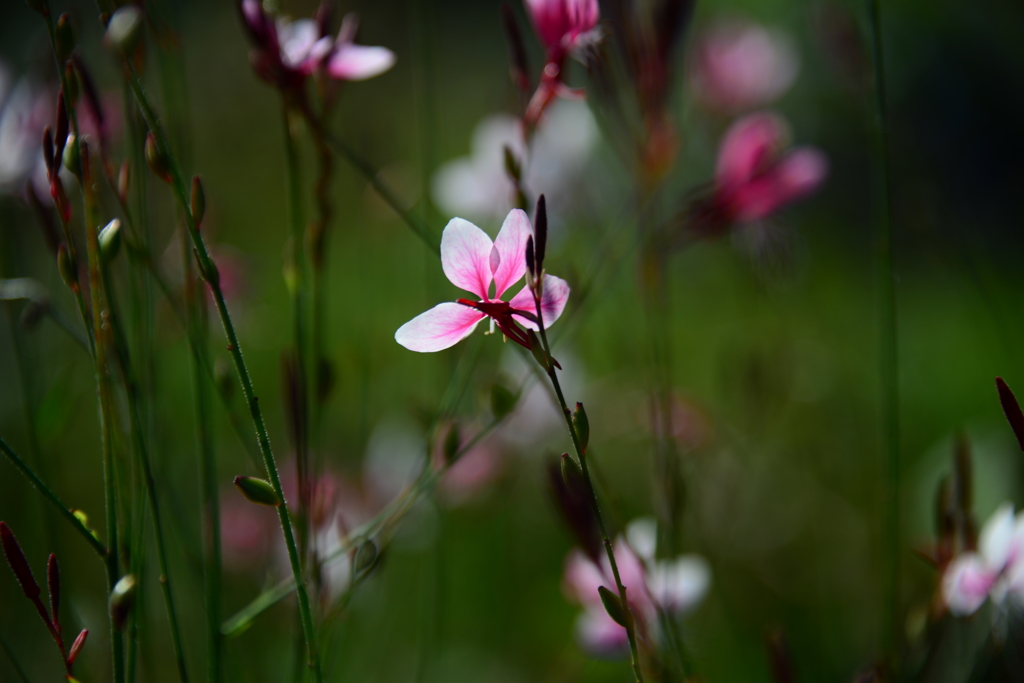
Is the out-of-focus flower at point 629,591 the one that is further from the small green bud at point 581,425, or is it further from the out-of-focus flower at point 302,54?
the out-of-focus flower at point 302,54

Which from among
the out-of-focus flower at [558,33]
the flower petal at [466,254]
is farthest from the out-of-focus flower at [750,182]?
the flower petal at [466,254]

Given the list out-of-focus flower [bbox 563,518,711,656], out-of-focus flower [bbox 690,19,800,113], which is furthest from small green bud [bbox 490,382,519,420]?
out-of-focus flower [bbox 690,19,800,113]

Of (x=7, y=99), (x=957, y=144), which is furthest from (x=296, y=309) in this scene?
(x=957, y=144)

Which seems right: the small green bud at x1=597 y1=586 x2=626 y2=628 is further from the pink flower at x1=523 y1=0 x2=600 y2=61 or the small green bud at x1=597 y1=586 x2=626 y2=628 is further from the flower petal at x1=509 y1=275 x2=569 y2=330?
the pink flower at x1=523 y1=0 x2=600 y2=61

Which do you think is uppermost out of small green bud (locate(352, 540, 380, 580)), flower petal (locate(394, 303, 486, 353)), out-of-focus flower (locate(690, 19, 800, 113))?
out-of-focus flower (locate(690, 19, 800, 113))

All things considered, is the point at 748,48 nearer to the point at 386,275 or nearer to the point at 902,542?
the point at 902,542

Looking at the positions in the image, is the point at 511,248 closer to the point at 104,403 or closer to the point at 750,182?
the point at 104,403
